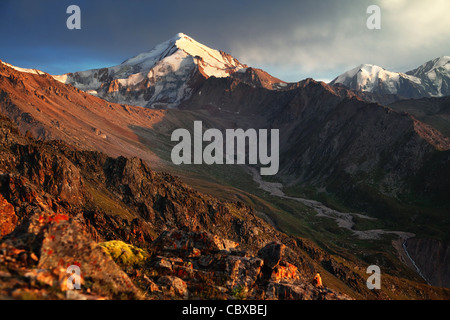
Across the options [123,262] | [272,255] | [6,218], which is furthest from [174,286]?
[6,218]

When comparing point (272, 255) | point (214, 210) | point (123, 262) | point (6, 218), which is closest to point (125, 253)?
point (123, 262)

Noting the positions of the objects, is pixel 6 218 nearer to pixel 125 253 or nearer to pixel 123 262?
pixel 125 253

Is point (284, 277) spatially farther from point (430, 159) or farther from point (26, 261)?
point (430, 159)

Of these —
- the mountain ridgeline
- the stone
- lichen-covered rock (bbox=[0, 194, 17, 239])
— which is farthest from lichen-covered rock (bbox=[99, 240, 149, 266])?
lichen-covered rock (bbox=[0, 194, 17, 239])

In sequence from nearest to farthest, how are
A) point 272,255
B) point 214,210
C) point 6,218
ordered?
1. point 272,255
2. point 6,218
3. point 214,210

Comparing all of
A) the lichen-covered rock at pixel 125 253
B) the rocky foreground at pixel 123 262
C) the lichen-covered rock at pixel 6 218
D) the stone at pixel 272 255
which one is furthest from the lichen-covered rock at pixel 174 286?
the lichen-covered rock at pixel 6 218

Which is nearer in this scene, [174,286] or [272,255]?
[174,286]

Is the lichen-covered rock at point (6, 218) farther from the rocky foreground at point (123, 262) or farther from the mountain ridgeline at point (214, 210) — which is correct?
the mountain ridgeline at point (214, 210)

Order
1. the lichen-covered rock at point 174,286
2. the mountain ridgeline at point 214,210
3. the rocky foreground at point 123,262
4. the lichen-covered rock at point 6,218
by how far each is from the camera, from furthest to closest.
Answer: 1. the lichen-covered rock at point 6,218
2. the mountain ridgeline at point 214,210
3. the lichen-covered rock at point 174,286
4. the rocky foreground at point 123,262

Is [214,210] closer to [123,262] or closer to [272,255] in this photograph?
[272,255]

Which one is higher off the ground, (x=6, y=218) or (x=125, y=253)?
(x=6, y=218)

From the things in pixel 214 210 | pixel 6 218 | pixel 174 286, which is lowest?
pixel 214 210

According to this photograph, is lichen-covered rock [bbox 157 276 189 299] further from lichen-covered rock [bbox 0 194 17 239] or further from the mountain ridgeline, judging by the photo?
lichen-covered rock [bbox 0 194 17 239]

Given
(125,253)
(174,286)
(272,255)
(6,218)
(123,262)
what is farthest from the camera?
(6,218)
